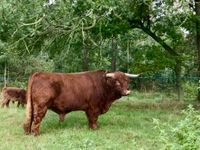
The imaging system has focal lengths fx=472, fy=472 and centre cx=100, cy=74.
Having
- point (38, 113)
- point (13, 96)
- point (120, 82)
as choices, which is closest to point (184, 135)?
Result: point (38, 113)

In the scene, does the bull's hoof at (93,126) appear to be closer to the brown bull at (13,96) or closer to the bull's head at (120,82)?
the bull's head at (120,82)

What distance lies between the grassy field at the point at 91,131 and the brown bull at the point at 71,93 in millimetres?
379

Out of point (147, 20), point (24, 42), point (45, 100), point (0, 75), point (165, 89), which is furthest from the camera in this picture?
point (0, 75)

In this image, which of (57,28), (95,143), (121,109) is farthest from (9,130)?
(121,109)

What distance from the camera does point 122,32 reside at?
14.4 m

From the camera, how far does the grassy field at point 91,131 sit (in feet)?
27.8

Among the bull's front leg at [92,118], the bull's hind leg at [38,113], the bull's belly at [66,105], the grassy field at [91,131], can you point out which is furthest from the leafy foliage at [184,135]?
the bull's front leg at [92,118]

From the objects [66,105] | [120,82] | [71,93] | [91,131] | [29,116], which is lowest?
[91,131]

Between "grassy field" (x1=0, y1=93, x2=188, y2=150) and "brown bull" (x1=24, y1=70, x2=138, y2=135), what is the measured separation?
379 millimetres

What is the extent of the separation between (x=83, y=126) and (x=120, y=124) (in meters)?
0.92

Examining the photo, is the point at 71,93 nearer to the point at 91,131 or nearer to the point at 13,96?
the point at 91,131

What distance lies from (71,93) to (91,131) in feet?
3.51

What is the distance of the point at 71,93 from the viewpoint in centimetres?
1084

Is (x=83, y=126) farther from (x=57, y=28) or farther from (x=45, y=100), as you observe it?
(x=57, y=28)
